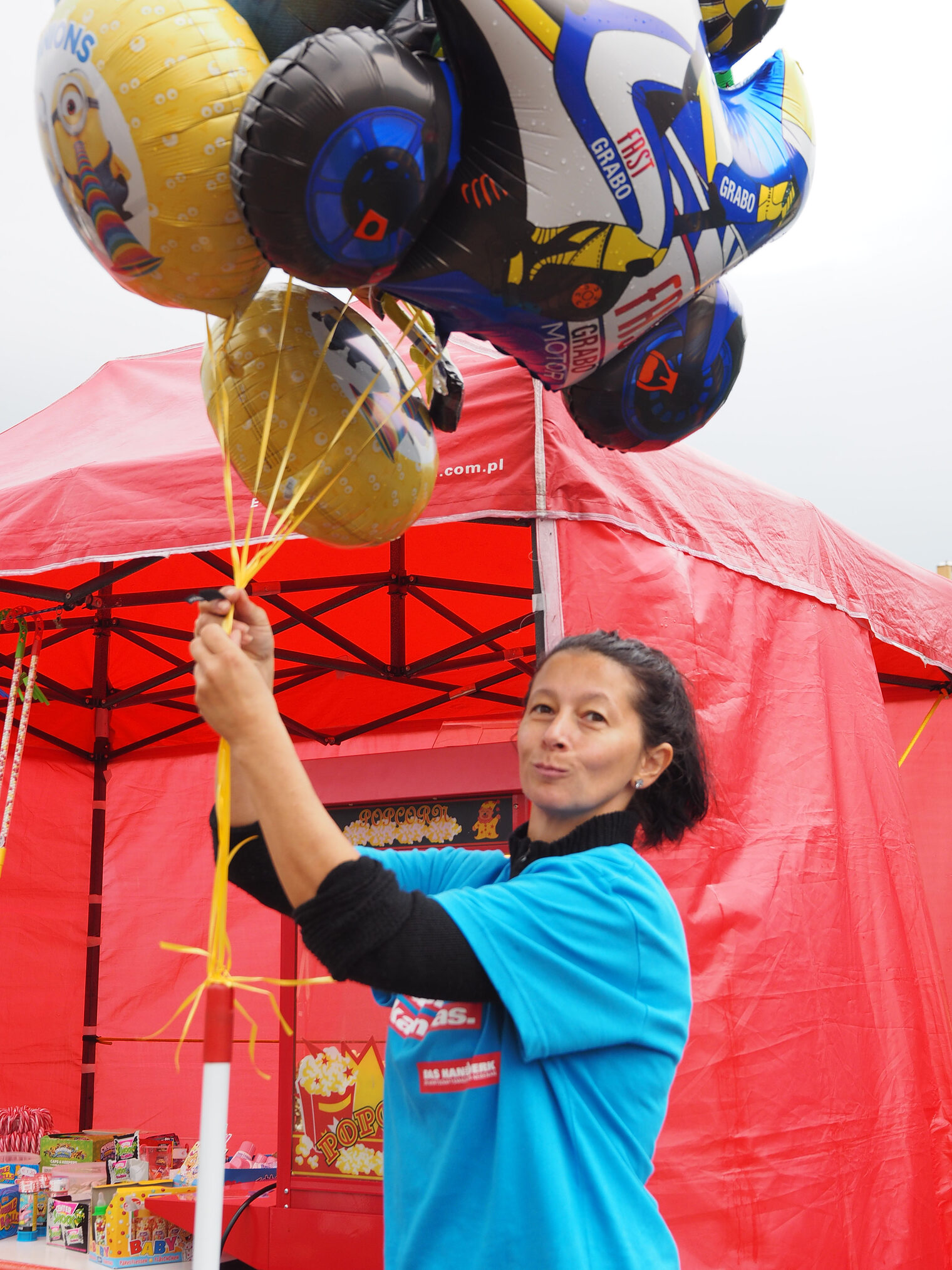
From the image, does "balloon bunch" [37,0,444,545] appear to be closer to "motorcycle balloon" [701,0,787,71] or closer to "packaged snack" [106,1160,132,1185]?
"motorcycle balloon" [701,0,787,71]

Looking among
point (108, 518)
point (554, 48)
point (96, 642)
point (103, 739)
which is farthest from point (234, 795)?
point (103, 739)

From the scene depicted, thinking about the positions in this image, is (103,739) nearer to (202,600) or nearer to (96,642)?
(96,642)

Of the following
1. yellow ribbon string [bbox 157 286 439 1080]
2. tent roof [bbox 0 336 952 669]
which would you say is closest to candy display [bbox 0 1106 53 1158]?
tent roof [bbox 0 336 952 669]

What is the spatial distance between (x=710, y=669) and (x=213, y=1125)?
2.15 meters

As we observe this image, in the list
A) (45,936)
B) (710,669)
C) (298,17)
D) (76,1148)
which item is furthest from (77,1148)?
(298,17)

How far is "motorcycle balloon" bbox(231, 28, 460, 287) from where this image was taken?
1225 mm

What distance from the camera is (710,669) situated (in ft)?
9.52

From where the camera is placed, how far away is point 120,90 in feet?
4.13

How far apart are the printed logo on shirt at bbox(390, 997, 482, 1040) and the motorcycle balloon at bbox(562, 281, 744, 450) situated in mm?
1077

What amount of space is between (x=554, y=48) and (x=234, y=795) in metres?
0.96

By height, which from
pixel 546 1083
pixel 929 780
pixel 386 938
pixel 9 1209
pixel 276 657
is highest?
pixel 276 657

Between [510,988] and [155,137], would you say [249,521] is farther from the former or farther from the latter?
[510,988]

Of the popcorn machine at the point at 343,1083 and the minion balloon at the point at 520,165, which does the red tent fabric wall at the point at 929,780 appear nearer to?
the popcorn machine at the point at 343,1083

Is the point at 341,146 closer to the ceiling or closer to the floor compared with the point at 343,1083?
closer to the ceiling
